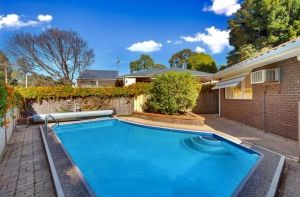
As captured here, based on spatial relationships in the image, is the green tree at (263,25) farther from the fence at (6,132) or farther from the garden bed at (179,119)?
the fence at (6,132)

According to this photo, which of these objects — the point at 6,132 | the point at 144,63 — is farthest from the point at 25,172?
the point at 144,63

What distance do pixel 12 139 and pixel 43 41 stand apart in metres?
26.9

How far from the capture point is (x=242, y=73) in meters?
14.2

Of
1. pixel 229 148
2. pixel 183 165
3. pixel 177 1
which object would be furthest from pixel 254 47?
pixel 183 165

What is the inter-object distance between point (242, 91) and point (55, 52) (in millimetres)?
29629

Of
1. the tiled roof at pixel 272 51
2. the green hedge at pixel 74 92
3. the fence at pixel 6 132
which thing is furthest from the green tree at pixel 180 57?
the fence at pixel 6 132

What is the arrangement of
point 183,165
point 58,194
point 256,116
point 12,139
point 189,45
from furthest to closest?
1. point 189,45
2. point 256,116
3. point 12,139
4. point 183,165
5. point 58,194

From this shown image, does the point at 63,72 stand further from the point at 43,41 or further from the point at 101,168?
the point at 101,168

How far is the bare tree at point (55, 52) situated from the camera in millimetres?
32031

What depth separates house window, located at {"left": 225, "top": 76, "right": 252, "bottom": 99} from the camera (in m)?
13.2

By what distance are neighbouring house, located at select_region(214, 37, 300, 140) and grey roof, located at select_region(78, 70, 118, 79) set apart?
2694 centimetres

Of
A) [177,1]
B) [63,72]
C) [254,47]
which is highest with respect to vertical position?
[177,1]

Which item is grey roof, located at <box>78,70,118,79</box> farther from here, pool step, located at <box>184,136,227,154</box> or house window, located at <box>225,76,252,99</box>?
pool step, located at <box>184,136,227,154</box>

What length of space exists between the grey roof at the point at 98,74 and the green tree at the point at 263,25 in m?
21.7
